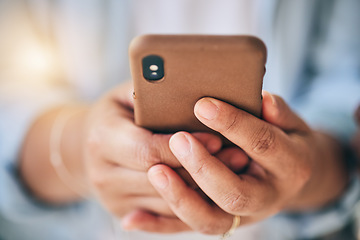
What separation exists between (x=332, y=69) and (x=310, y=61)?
71mm

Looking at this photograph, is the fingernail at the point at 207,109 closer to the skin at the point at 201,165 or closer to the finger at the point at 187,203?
the skin at the point at 201,165

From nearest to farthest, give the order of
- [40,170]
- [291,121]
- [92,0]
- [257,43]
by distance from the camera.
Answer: [257,43] < [291,121] < [40,170] < [92,0]

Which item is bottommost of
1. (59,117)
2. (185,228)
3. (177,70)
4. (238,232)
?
(238,232)

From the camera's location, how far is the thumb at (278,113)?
368 mm

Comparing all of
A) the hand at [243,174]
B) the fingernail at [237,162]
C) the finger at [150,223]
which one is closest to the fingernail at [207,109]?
the hand at [243,174]

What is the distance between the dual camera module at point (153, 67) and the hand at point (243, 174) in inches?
2.3

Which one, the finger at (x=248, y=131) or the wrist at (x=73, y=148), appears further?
the wrist at (x=73, y=148)

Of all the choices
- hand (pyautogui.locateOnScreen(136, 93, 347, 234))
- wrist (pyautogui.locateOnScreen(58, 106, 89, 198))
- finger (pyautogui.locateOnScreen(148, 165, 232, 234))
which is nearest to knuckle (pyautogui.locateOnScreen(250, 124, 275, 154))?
hand (pyautogui.locateOnScreen(136, 93, 347, 234))

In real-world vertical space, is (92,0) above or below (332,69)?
above

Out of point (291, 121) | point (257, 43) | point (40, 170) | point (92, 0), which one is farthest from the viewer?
point (92, 0)

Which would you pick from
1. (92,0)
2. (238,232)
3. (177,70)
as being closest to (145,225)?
(177,70)

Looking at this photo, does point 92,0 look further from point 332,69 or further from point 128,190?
point 332,69

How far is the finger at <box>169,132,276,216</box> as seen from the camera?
35 centimetres

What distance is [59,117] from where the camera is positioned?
602 millimetres
